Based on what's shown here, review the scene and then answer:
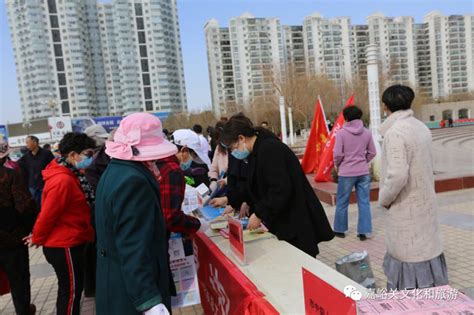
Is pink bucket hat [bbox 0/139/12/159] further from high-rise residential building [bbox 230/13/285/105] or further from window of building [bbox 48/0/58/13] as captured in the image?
window of building [bbox 48/0/58/13]

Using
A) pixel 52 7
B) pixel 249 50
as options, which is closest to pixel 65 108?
pixel 52 7

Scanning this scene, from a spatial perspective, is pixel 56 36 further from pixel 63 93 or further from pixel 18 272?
pixel 18 272

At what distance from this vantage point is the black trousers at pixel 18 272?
123 inches

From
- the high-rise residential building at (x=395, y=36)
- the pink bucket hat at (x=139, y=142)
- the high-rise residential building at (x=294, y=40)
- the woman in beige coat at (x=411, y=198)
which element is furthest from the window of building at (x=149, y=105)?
the pink bucket hat at (x=139, y=142)

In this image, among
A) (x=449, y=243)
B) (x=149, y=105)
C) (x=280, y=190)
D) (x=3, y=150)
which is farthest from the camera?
(x=149, y=105)

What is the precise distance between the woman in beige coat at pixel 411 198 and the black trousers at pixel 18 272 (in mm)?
2967

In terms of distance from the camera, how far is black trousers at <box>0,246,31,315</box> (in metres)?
3.13

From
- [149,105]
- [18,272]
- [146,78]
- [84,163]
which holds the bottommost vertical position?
[18,272]

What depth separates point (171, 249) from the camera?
108 inches

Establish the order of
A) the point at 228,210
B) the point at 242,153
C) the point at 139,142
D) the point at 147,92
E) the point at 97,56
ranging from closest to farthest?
the point at 139,142
the point at 242,153
the point at 228,210
the point at 97,56
the point at 147,92

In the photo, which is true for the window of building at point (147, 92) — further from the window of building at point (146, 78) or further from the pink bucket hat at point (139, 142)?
the pink bucket hat at point (139, 142)

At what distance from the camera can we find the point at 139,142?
5.64 ft

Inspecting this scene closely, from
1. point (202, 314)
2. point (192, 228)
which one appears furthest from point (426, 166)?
point (202, 314)

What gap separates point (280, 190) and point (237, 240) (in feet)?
1.39
